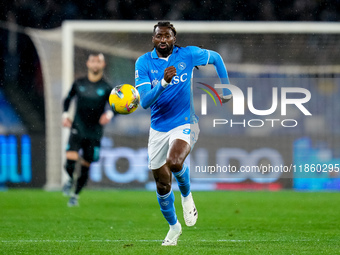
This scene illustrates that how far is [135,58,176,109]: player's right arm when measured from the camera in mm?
6055

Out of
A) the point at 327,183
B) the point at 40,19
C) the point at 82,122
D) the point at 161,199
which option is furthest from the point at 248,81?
the point at 161,199

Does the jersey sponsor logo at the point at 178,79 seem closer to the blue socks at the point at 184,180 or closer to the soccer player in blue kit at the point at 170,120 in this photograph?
the soccer player in blue kit at the point at 170,120

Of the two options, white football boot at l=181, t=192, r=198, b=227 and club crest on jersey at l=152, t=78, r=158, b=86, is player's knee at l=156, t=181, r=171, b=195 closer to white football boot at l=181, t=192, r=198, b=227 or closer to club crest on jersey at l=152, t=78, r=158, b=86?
white football boot at l=181, t=192, r=198, b=227

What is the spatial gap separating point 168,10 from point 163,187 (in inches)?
547

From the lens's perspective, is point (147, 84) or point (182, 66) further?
point (182, 66)

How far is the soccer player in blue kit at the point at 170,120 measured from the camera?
6504mm

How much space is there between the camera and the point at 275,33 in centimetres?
1539

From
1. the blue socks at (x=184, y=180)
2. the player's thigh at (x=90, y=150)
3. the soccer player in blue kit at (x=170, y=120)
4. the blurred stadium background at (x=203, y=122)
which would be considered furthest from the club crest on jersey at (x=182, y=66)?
the blurred stadium background at (x=203, y=122)

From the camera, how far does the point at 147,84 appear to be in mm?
6473

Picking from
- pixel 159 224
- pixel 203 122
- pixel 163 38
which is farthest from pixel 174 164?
pixel 203 122

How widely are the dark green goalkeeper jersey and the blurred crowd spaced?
729cm

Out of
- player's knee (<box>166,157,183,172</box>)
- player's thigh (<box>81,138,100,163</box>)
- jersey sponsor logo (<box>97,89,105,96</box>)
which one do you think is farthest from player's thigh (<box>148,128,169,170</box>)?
jersey sponsor logo (<box>97,89,105,96</box>)

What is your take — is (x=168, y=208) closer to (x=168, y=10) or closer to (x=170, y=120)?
(x=170, y=120)

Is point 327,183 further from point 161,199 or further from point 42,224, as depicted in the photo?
point 161,199
